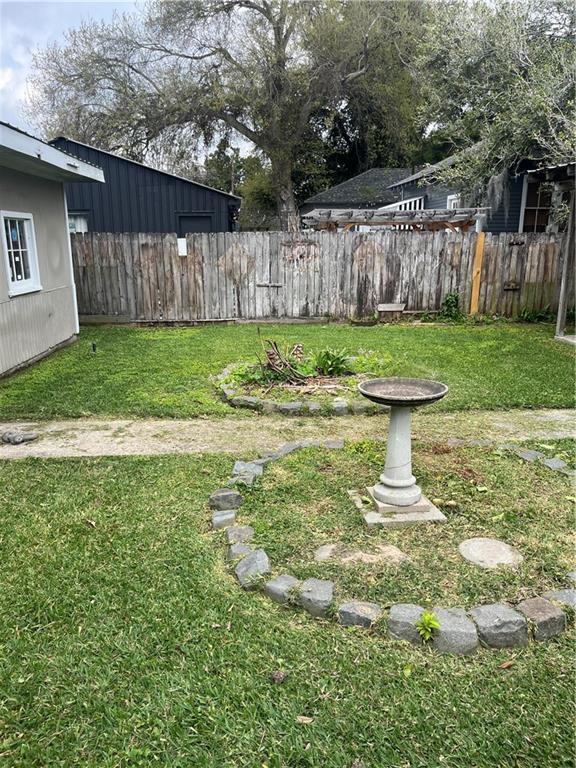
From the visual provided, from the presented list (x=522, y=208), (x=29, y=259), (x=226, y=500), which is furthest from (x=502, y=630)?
(x=522, y=208)

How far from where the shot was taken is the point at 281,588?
2.58 m

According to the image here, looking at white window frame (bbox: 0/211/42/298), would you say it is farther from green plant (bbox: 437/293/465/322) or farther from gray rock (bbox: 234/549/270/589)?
green plant (bbox: 437/293/465/322)

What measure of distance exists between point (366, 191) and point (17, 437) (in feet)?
69.6

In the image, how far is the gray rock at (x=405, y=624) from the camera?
231 centimetres

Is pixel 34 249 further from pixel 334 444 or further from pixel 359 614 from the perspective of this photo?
pixel 359 614

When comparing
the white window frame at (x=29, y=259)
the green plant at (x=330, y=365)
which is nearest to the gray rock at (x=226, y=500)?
the green plant at (x=330, y=365)

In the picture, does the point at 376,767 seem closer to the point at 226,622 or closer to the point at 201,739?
the point at 201,739

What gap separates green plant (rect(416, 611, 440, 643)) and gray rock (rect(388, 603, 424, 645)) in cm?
2

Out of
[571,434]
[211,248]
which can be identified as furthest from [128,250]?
[571,434]

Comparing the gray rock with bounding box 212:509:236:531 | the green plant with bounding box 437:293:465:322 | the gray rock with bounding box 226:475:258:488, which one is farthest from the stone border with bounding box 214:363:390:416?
the green plant with bounding box 437:293:465:322

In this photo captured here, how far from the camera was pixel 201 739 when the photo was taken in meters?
1.87

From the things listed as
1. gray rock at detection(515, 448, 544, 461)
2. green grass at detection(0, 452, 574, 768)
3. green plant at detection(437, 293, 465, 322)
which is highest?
green plant at detection(437, 293, 465, 322)

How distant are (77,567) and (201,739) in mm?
1273

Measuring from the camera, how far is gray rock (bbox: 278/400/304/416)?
17.3ft
